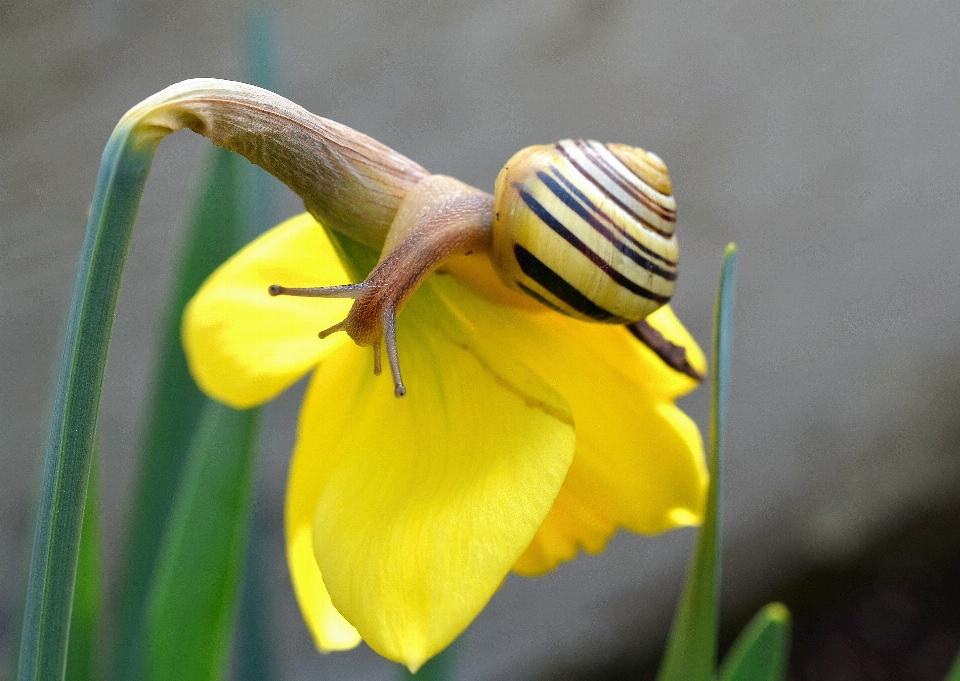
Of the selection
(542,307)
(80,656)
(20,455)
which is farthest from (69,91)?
(542,307)

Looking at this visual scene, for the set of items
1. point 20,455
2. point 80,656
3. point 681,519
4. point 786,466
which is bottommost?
point 786,466

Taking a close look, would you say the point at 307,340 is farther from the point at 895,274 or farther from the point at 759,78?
the point at 895,274

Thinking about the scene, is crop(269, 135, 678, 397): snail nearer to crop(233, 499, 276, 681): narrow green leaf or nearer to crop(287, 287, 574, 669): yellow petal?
crop(287, 287, 574, 669): yellow petal

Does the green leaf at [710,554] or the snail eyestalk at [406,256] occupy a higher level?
the snail eyestalk at [406,256]

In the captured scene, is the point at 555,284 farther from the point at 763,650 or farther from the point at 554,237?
the point at 763,650

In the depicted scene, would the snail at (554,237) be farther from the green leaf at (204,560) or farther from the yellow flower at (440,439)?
the green leaf at (204,560)

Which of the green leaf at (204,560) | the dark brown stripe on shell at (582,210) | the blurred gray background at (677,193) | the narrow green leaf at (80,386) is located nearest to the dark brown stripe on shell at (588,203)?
the dark brown stripe on shell at (582,210)
